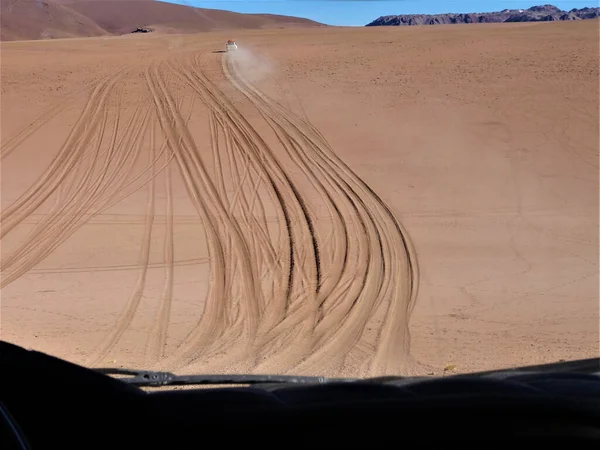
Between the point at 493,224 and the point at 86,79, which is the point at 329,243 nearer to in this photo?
the point at 493,224

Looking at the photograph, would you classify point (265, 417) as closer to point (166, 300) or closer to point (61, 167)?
point (166, 300)

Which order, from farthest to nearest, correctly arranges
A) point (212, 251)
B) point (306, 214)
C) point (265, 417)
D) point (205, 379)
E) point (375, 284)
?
point (306, 214), point (212, 251), point (375, 284), point (205, 379), point (265, 417)

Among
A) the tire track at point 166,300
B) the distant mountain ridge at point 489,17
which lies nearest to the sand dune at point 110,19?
the distant mountain ridge at point 489,17

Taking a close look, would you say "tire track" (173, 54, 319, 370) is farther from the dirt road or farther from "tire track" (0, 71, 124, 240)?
"tire track" (0, 71, 124, 240)

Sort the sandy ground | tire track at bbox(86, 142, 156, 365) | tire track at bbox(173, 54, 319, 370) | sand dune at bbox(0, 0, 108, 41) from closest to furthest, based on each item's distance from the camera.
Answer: tire track at bbox(86, 142, 156, 365), the sandy ground, tire track at bbox(173, 54, 319, 370), sand dune at bbox(0, 0, 108, 41)

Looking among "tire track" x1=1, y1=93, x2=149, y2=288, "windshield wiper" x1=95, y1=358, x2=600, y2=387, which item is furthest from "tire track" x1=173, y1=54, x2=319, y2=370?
"tire track" x1=1, y1=93, x2=149, y2=288

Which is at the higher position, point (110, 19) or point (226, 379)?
point (110, 19)

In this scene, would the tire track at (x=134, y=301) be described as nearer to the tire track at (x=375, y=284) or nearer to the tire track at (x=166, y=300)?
the tire track at (x=166, y=300)

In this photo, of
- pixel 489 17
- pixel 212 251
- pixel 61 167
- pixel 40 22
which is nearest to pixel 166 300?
pixel 212 251

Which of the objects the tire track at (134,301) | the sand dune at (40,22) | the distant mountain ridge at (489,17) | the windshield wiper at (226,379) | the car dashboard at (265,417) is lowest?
the tire track at (134,301)
